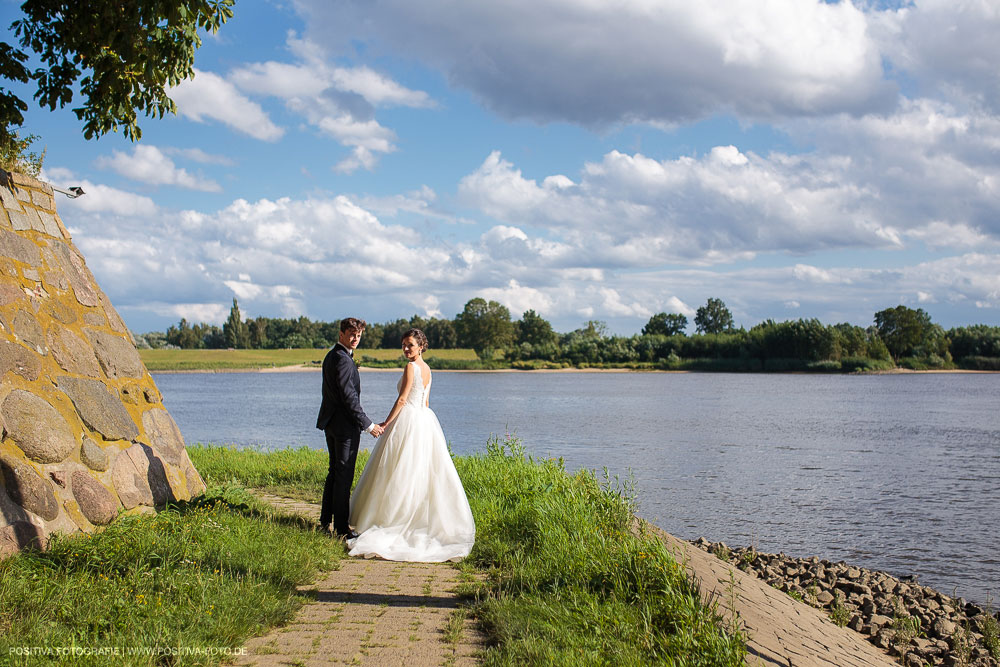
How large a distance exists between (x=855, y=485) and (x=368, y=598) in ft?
53.0

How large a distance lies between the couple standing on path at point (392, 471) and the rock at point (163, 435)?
→ 1857 millimetres

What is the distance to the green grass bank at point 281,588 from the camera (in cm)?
456

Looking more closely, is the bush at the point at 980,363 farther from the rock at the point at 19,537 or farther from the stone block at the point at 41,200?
the rock at the point at 19,537

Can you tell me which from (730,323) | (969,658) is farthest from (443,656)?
(730,323)

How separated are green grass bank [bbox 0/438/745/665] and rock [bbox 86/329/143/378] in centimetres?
166

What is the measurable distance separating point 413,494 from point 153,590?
115 inches

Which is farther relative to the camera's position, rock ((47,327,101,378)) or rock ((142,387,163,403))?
rock ((142,387,163,403))

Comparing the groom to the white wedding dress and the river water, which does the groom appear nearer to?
the white wedding dress

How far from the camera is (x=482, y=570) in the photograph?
683 centimetres

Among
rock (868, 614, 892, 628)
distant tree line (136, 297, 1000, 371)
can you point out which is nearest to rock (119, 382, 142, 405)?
rock (868, 614, 892, 628)

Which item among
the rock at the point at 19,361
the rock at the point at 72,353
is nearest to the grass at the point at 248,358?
the rock at the point at 72,353

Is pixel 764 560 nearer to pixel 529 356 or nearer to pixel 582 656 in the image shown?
pixel 582 656

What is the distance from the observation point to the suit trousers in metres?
7.73

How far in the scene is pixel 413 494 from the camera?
7.67m
